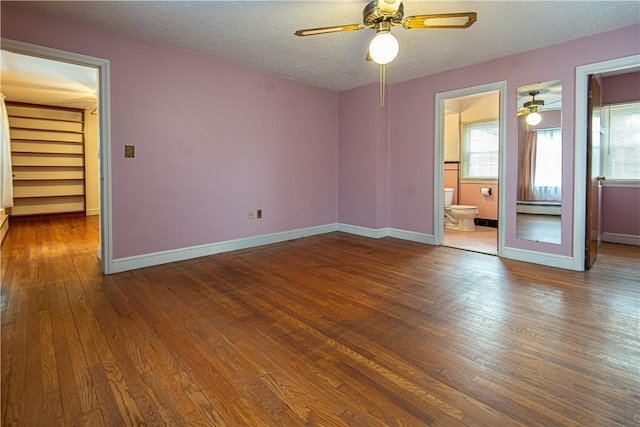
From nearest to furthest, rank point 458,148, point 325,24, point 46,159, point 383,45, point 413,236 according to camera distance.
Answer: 1. point 383,45
2. point 325,24
3. point 413,236
4. point 458,148
5. point 46,159

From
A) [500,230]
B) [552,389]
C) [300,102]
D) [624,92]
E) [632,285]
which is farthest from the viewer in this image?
[300,102]

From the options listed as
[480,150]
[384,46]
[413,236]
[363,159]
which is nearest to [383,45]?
[384,46]

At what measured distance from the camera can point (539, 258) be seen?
3.54 m

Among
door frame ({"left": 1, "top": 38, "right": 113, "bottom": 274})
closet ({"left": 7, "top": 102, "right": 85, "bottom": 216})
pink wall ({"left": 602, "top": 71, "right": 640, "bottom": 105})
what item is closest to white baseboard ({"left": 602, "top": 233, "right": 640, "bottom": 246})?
pink wall ({"left": 602, "top": 71, "right": 640, "bottom": 105})

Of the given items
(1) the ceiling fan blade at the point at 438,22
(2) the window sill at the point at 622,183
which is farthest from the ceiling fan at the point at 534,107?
(2) the window sill at the point at 622,183

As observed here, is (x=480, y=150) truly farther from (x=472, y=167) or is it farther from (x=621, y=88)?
(x=621, y=88)

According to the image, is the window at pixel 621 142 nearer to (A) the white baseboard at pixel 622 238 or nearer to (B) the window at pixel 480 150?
(A) the white baseboard at pixel 622 238

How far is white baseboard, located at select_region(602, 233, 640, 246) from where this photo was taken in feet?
14.2

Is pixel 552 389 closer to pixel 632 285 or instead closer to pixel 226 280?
pixel 632 285

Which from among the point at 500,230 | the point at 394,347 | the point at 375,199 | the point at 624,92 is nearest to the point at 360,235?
the point at 375,199

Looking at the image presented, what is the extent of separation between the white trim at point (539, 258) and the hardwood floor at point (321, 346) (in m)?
0.23

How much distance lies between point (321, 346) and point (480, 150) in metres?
5.66

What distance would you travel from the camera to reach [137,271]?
129 inches

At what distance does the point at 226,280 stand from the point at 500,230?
3.16 meters
